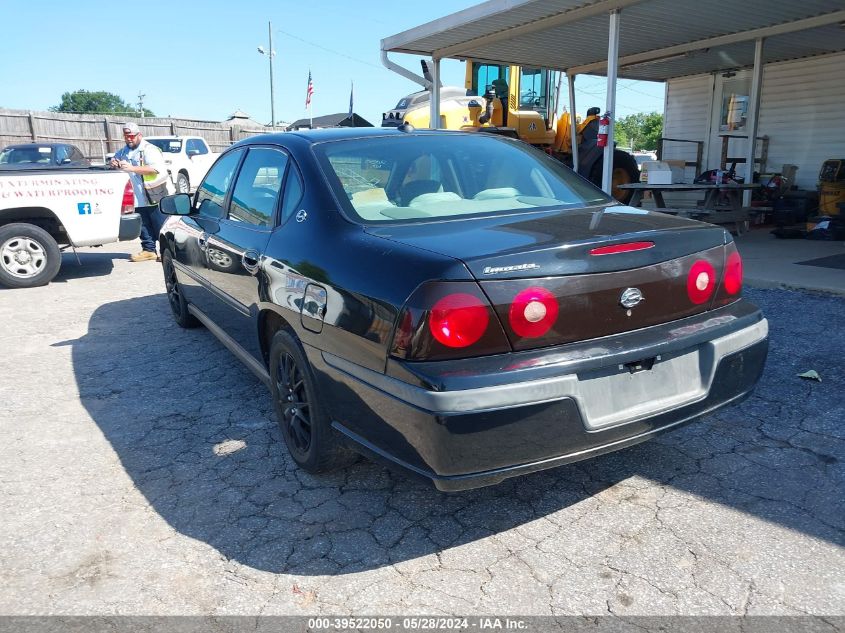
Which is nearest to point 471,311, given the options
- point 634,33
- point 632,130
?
point 634,33

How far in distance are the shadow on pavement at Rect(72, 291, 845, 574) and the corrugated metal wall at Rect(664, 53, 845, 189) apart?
31.9 ft

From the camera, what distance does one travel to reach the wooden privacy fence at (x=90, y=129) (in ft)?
67.4

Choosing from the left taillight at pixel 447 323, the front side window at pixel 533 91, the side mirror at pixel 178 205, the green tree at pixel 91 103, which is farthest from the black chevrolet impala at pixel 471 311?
the green tree at pixel 91 103

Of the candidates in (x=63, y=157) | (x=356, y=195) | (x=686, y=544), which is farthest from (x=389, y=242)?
(x=63, y=157)

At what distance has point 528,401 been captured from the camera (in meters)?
2.09

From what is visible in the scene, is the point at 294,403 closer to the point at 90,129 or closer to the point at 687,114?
the point at 687,114

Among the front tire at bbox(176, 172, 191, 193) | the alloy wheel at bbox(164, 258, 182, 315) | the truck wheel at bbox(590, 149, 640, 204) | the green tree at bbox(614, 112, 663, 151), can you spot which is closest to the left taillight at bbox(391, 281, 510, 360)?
the alloy wheel at bbox(164, 258, 182, 315)

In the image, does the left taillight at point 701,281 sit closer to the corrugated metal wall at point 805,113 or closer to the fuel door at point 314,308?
the fuel door at point 314,308

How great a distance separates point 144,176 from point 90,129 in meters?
16.5

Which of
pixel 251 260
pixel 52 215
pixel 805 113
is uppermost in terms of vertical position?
pixel 805 113

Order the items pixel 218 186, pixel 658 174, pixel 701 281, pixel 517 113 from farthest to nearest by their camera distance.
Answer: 1. pixel 517 113
2. pixel 658 174
3. pixel 218 186
4. pixel 701 281

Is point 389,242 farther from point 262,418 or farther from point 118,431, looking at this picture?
point 118,431

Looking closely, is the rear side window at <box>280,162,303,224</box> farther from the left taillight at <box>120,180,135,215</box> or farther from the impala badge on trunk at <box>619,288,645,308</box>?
the left taillight at <box>120,180,135,215</box>

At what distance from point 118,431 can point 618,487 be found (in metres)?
2.68
